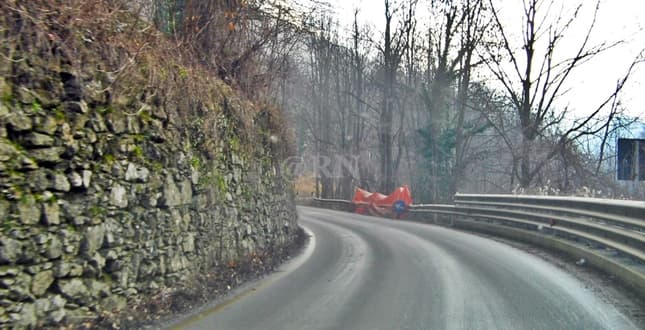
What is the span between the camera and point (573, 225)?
1203 centimetres

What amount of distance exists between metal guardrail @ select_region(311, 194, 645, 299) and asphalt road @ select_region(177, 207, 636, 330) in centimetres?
65

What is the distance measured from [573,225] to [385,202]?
16.7 metres

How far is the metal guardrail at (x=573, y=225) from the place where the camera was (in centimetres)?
874

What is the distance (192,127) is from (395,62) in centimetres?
2812

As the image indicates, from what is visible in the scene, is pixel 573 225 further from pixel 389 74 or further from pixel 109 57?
pixel 389 74

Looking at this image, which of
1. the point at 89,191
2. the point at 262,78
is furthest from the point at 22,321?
the point at 262,78

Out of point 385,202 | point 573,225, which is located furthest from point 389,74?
point 573,225

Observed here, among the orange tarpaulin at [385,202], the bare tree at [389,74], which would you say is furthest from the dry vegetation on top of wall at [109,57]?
the bare tree at [389,74]

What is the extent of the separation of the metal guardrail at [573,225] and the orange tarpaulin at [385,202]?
19.6ft

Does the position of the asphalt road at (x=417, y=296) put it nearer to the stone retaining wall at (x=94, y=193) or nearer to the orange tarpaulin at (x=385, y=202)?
the stone retaining wall at (x=94, y=193)

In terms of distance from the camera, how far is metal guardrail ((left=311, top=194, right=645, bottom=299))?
28.7 ft

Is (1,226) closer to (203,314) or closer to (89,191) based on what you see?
(89,191)

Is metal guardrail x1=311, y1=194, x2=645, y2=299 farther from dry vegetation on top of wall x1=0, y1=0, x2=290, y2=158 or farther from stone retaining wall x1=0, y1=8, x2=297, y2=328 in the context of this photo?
dry vegetation on top of wall x1=0, y1=0, x2=290, y2=158

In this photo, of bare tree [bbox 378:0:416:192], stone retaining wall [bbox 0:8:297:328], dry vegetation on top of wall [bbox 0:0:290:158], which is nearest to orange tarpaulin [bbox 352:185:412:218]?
bare tree [bbox 378:0:416:192]
